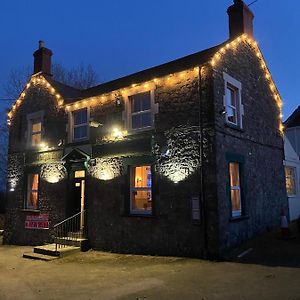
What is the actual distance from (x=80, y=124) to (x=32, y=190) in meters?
4.19

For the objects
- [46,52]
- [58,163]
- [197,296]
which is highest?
[46,52]

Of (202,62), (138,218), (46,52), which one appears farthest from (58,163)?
(202,62)

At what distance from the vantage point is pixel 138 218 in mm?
11789

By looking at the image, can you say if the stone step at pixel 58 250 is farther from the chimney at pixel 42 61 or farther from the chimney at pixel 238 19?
the chimney at pixel 238 19

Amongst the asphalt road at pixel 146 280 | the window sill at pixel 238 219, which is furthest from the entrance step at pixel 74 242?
the window sill at pixel 238 219

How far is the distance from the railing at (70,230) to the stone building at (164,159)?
0.06 metres

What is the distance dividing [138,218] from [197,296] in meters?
5.16

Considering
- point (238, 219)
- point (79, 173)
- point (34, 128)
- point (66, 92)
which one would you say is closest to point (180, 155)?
point (238, 219)

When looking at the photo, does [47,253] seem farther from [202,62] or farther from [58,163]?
[202,62]

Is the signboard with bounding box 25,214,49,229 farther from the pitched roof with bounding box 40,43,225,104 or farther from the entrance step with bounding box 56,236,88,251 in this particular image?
the pitched roof with bounding box 40,43,225,104

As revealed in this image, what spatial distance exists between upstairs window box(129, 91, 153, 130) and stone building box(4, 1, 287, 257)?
4 cm

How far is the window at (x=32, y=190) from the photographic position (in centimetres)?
1588

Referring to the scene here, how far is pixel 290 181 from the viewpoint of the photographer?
16500 mm

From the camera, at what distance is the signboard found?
14672 mm
